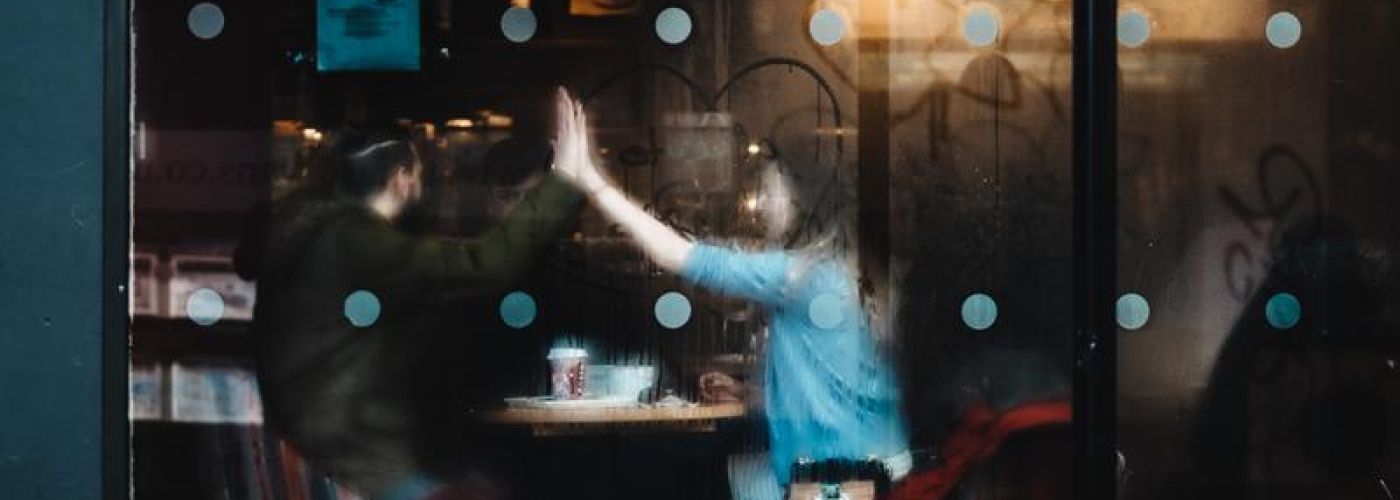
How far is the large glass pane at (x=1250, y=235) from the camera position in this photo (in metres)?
5.12

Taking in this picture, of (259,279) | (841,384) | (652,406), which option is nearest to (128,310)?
(259,279)

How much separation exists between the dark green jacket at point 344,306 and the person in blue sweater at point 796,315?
0.64 feet

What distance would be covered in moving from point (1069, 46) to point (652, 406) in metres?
1.64

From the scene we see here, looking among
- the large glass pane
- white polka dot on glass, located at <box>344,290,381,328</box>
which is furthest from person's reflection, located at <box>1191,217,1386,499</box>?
white polka dot on glass, located at <box>344,290,381,328</box>

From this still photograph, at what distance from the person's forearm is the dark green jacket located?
91mm

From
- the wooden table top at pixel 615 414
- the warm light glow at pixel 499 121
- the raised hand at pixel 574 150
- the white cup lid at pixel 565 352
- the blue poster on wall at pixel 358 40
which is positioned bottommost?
the wooden table top at pixel 615 414

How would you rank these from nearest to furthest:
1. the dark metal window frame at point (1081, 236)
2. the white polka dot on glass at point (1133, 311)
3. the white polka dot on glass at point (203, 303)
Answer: the dark metal window frame at point (1081, 236)
the white polka dot on glass at point (203, 303)
the white polka dot on glass at point (1133, 311)

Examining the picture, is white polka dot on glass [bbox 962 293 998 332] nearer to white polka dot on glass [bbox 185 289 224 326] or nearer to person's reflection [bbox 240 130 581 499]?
person's reflection [bbox 240 130 581 499]

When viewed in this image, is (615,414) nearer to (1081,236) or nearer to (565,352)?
(565,352)

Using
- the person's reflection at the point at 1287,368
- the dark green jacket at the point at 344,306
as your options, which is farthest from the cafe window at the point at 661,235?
the person's reflection at the point at 1287,368

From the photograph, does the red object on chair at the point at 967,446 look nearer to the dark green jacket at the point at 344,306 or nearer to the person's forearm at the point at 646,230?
the person's forearm at the point at 646,230

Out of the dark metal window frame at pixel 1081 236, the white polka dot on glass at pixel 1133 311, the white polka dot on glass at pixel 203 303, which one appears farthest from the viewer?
the white polka dot on glass at pixel 1133 311

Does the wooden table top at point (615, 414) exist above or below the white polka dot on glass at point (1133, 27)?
below

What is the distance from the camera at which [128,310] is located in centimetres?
496
